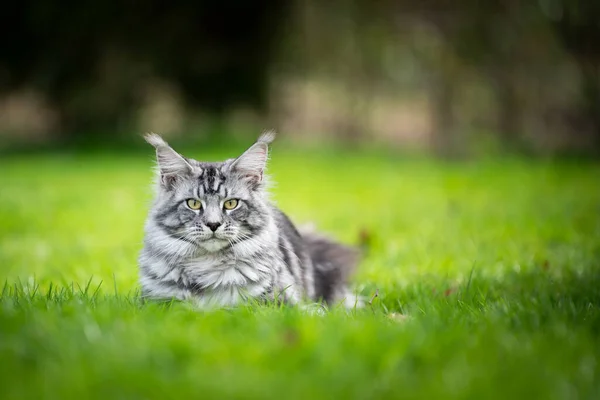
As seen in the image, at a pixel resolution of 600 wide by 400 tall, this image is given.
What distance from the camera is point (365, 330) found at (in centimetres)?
263

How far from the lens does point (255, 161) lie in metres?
3.63

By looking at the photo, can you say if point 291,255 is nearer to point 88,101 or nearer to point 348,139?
point 88,101

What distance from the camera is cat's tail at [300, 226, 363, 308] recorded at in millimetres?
4090

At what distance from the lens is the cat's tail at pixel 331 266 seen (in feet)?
13.4

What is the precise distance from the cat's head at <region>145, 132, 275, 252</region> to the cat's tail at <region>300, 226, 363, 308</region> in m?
0.79

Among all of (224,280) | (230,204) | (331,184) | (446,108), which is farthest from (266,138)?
(446,108)

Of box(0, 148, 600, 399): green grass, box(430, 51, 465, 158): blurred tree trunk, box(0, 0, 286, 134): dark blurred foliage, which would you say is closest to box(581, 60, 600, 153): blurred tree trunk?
box(430, 51, 465, 158): blurred tree trunk

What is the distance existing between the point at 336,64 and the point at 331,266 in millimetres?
11358

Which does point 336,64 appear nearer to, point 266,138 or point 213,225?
point 266,138

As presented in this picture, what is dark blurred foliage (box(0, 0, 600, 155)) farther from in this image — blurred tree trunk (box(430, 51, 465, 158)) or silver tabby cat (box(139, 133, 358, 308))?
silver tabby cat (box(139, 133, 358, 308))

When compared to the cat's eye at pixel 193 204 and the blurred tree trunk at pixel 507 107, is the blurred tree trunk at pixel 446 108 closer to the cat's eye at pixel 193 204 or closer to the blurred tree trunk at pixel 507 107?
the blurred tree trunk at pixel 507 107

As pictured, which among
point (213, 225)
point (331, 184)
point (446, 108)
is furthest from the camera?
point (446, 108)

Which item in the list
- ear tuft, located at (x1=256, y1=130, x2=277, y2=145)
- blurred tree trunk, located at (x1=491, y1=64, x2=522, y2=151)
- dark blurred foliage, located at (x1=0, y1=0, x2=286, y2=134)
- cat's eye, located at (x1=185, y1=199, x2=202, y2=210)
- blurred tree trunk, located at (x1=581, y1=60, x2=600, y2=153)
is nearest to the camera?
cat's eye, located at (x1=185, y1=199, x2=202, y2=210)

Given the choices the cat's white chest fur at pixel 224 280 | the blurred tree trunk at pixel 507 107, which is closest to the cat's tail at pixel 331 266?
the cat's white chest fur at pixel 224 280
